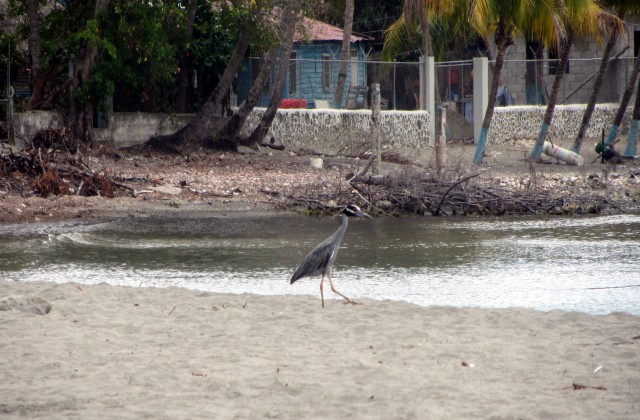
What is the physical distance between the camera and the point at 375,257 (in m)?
12.2

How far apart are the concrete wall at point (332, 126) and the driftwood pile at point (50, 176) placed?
282 cm

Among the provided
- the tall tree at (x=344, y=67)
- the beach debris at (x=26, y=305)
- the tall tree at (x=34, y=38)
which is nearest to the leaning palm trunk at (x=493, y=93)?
the tall tree at (x=344, y=67)

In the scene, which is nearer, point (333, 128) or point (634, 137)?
point (634, 137)

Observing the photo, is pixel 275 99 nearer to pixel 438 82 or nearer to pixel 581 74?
pixel 438 82

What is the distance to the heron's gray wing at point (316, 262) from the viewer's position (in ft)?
28.5

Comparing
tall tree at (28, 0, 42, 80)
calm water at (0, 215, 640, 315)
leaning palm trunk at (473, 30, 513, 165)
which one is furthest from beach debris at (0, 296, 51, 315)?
leaning palm trunk at (473, 30, 513, 165)

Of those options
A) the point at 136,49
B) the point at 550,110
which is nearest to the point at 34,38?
the point at 136,49

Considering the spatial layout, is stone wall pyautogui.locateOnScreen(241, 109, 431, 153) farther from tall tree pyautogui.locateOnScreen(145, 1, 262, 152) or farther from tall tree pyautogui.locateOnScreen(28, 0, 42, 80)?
tall tree pyautogui.locateOnScreen(28, 0, 42, 80)

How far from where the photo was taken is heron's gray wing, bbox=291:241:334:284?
870 cm

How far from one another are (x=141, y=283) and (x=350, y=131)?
53.8 ft

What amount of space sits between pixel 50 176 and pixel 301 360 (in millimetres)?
11242

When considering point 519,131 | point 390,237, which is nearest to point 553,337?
point 390,237

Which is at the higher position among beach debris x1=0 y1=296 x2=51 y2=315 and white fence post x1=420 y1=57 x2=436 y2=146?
white fence post x1=420 y1=57 x2=436 y2=146

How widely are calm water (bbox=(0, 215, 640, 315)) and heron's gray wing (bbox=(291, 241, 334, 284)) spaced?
0.99 m
